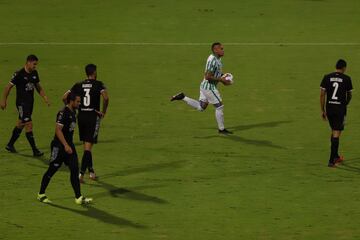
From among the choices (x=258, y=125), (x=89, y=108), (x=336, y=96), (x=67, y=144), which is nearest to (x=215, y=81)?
(x=258, y=125)

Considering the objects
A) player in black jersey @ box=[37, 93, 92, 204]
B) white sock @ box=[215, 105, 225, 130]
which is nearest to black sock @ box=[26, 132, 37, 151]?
player in black jersey @ box=[37, 93, 92, 204]

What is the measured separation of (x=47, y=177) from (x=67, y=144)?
1.00 m

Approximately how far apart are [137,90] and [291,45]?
8016 millimetres

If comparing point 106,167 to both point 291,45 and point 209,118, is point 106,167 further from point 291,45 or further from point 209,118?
point 291,45

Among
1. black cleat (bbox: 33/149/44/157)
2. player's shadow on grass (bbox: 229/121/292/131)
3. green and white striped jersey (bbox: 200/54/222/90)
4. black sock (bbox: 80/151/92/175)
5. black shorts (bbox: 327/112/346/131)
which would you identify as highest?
green and white striped jersey (bbox: 200/54/222/90)

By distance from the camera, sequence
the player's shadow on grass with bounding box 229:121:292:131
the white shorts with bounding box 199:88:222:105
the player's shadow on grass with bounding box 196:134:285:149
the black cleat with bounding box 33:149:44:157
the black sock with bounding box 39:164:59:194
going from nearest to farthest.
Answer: the black sock with bounding box 39:164:59:194, the black cleat with bounding box 33:149:44:157, the player's shadow on grass with bounding box 196:134:285:149, the white shorts with bounding box 199:88:222:105, the player's shadow on grass with bounding box 229:121:292:131

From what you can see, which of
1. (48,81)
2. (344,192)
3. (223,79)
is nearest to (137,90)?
(48,81)

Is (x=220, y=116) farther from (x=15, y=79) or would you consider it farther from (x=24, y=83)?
(x=15, y=79)

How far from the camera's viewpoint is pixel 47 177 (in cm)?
1941

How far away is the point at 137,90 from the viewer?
101 feet

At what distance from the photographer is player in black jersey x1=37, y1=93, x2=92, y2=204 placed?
61.8 ft

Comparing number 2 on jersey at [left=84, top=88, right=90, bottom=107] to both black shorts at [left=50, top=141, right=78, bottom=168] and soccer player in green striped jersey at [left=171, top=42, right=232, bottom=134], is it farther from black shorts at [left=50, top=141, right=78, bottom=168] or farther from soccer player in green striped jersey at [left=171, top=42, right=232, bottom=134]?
soccer player in green striped jersey at [left=171, top=42, right=232, bottom=134]

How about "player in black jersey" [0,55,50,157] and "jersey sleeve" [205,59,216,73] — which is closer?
"player in black jersey" [0,55,50,157]

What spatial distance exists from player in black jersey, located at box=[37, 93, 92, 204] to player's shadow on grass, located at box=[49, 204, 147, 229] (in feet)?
0.82
